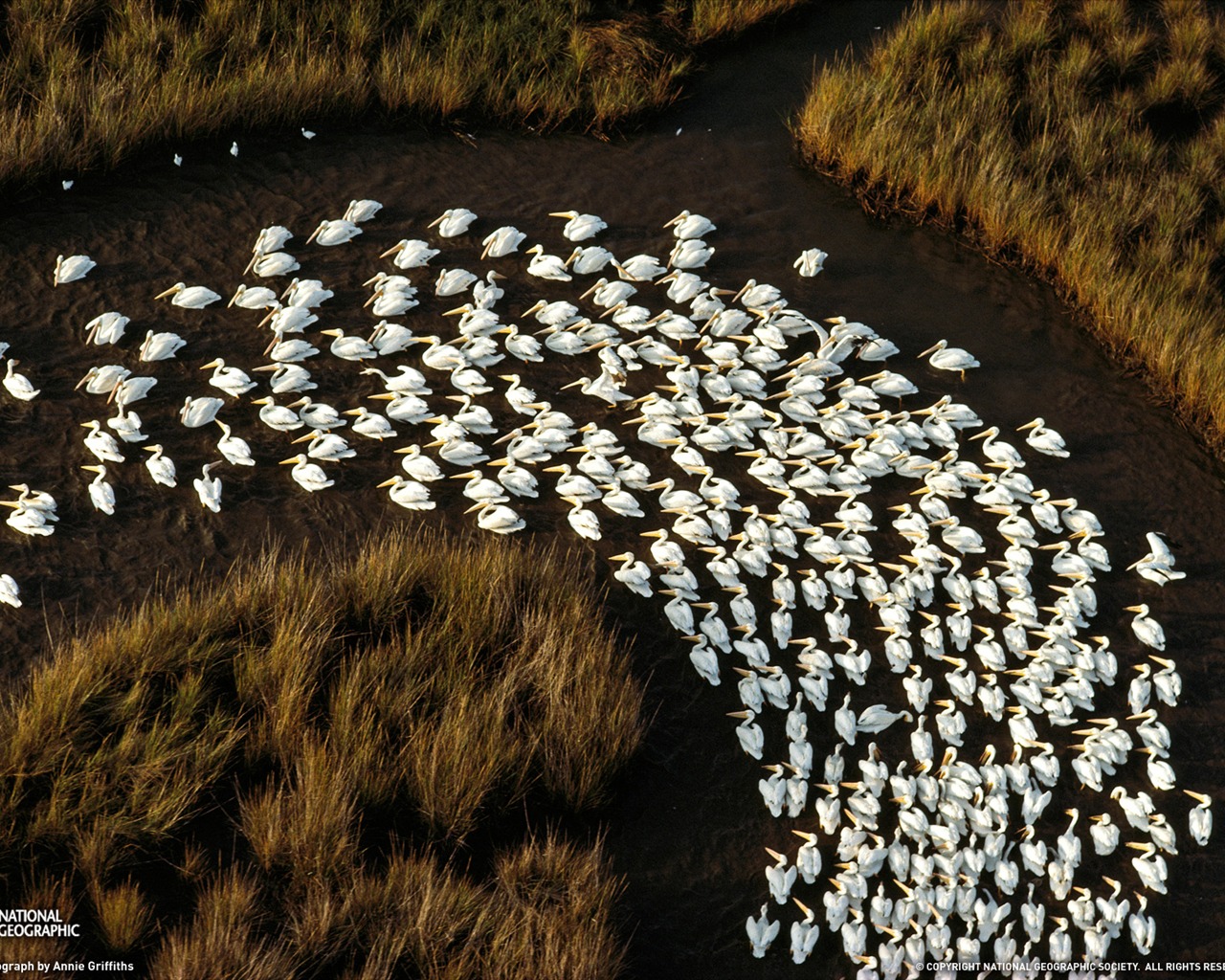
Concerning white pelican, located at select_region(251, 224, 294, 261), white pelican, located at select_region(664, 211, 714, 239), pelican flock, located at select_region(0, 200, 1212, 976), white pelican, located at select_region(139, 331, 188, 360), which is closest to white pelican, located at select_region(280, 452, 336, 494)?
pelican flock, located at select_region(0, 200, 1212, 976)

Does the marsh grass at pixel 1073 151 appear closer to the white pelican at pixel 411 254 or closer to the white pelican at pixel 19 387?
the white pelican at pixel 411 254

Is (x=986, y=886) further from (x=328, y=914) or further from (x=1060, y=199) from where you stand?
(x=1060, y=199)

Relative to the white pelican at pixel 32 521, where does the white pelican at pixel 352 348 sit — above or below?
above

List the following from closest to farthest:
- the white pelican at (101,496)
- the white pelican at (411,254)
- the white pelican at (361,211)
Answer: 1. the white pelican at (101,496)
2. the white pelican at (411,254)
3. the white pelican at (361,211)

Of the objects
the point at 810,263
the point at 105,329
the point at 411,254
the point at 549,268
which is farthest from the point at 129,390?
the point at 810,263

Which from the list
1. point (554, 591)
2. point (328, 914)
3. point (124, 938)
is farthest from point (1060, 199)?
point (124, 938)

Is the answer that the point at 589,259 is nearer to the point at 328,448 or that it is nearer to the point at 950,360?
the point at 328,448

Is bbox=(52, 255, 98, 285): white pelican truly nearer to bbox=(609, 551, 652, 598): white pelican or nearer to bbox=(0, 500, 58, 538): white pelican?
bbox=(0, 500, 58, 538): white pelican

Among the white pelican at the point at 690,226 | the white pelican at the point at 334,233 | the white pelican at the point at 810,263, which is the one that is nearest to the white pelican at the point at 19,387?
the white pelican at the point at 334,233
